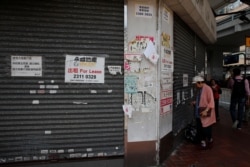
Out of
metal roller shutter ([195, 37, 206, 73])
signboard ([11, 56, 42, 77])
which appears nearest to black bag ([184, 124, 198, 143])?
metal roller shutter ([195, 37, 206, 73])

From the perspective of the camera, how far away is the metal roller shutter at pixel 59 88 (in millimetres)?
4984

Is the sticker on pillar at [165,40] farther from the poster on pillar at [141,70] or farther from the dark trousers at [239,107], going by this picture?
the dark trousers at [239,107]

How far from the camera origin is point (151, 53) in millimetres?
5809

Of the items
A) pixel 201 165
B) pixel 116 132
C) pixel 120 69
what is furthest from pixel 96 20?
pixel 201 165

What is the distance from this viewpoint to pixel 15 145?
5.00 m

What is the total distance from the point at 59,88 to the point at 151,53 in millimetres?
1768

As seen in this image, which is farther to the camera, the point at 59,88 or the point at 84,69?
the point at 84,69

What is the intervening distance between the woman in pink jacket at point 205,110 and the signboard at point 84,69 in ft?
9.80

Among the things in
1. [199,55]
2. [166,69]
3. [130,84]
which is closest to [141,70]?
[130,84]

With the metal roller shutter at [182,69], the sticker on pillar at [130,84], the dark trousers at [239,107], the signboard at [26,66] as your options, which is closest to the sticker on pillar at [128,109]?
the sticker on pillar at [130,84]

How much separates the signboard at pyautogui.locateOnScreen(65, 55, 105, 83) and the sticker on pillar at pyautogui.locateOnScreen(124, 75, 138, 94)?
0.44m

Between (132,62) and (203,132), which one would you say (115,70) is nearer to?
(132,62)

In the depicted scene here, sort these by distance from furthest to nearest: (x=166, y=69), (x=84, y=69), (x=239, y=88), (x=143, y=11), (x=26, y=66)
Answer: (x=239, y=88) → (x=166, y=69) → (x=143, y=11) → (x=84, y=69) → (x=26, y=66)

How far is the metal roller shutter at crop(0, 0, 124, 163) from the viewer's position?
16.4 feet
